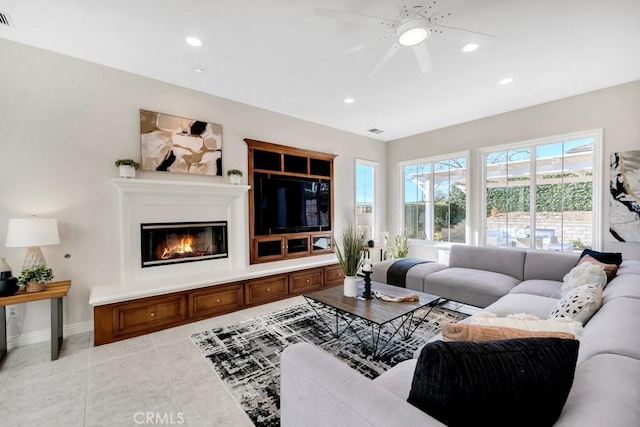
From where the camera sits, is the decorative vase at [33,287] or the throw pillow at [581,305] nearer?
the throw pillow at [581,305]

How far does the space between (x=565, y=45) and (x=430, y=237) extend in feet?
Result: 12.0

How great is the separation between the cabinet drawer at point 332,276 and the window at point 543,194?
2658 mm

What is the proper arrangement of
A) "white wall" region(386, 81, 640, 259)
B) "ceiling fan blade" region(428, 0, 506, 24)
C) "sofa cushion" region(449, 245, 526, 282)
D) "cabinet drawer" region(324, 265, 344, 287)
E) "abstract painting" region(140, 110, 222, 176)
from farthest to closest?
"cabinet drawer" region(324, 265, 344, 287) < "sofa cushion" region(449, 245, 526, 282) < "white wall" region(386, 81, 640, 259) < "abstract painting" region(140, 110, 222, 176) < "ceiling fan blade" region(428, 0, 506, 24)

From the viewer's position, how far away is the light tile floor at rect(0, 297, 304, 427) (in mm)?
1809

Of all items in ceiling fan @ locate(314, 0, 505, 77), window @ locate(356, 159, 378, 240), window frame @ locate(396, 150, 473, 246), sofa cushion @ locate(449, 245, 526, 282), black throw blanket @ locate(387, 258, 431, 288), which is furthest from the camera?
window @ locate(356, 159, 378, 240)

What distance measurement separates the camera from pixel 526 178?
4488 millimetres

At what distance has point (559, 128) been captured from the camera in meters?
4.08

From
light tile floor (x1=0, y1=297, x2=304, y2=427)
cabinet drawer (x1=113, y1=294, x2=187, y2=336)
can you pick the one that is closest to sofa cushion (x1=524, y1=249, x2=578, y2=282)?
light tile floor (x1=0, y1=297, x2=304, y2=427)

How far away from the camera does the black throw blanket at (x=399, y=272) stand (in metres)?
3.93

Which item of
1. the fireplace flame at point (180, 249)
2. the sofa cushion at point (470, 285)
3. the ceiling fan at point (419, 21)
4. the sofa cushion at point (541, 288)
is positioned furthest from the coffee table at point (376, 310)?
the ceiling fan at point (419, 21)

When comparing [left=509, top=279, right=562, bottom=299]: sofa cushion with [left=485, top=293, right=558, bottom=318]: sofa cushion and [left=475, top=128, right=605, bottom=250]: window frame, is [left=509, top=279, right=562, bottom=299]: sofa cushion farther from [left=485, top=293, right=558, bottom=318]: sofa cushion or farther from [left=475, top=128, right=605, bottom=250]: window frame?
[left=475, top=128, right=605, bottom=250]: window frame

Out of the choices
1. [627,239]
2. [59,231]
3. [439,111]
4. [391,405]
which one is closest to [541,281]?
[627,239]

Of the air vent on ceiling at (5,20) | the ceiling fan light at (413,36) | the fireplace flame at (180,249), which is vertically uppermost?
the air vent on ceiling at (5,20)

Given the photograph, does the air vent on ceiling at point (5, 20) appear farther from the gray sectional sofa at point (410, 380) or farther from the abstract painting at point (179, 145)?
the gray sectional sofa at point (410, 380)
